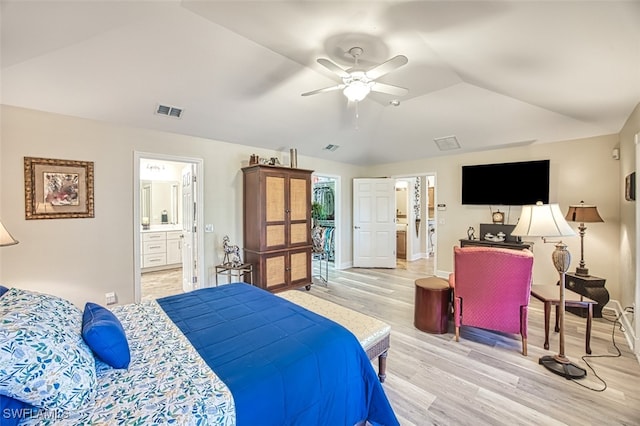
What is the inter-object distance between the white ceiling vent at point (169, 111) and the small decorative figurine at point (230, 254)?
1.86 m

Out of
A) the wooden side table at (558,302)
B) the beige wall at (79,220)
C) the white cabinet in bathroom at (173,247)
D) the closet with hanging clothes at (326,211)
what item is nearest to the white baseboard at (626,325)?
the wooden side table at (558,302)

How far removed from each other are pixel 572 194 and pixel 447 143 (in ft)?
6.46

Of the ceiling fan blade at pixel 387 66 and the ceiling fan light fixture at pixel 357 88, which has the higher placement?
the ceiling fan blade at pixel 387 66

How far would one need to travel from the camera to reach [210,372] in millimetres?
1309

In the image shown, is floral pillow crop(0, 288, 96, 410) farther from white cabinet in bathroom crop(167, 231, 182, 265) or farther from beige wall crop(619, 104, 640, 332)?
white cabinet in bathroom crop(167, 231, 182, 265)

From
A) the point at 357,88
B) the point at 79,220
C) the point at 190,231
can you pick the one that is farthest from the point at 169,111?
the point at 357,88

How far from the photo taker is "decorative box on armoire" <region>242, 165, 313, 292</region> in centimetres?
421

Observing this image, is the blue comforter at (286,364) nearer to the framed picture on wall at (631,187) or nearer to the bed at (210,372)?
→ the bed at (210,372)

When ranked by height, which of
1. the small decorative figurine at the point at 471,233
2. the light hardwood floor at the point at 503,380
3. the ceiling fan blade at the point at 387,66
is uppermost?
the ceiling fan blade at the point at 387,66

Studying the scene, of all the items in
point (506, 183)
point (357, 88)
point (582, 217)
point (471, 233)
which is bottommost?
point (471, 233)

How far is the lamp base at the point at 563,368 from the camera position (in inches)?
90.3

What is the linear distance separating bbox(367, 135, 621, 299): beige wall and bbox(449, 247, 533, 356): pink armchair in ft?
7.56

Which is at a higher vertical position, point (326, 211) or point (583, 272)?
point (326, 211)

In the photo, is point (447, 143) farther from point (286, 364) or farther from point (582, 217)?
point (286, 364)
